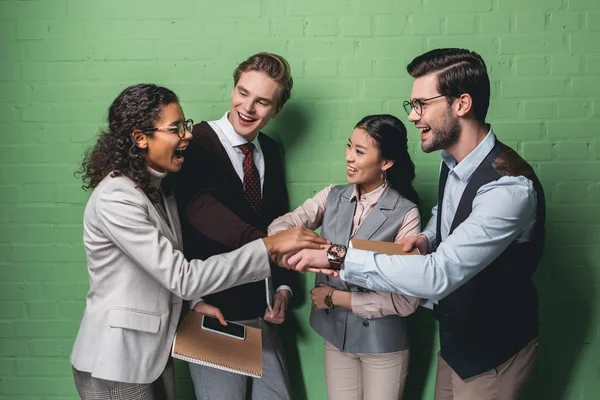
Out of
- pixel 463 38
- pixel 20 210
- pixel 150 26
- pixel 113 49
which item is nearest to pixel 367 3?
pixel 463 38

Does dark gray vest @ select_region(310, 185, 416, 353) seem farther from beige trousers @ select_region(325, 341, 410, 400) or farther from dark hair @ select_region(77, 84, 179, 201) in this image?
dark hair @ select_region(77, 84, 179, 201)

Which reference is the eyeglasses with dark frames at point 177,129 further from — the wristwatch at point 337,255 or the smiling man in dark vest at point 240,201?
the wristwatch at point 337,255

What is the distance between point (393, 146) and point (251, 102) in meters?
0.59

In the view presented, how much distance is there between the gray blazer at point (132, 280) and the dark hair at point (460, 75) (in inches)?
34.4

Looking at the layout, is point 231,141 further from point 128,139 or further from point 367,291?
point 367,291

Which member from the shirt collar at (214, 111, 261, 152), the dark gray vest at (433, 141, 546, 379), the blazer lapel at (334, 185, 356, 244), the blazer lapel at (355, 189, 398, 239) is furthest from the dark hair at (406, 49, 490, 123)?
the shirt collar at (214, 111, 261, 152)

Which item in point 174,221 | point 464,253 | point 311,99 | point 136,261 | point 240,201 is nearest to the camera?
point 464,253

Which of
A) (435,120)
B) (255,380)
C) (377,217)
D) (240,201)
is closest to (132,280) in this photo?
(240,201)

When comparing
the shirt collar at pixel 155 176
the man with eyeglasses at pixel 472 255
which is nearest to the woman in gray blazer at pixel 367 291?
the man with eyeglasses at pixel 472 255

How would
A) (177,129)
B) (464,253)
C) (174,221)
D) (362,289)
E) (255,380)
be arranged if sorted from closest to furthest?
(464,253)
(177,129)
(174,221)
(362,289)
(255,380)

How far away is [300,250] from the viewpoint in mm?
2139

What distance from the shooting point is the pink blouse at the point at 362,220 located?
2.20 m

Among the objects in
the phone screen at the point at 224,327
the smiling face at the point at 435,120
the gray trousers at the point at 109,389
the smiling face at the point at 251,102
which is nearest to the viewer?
the gray trousers at the point at 109,389

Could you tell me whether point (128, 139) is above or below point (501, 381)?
above
